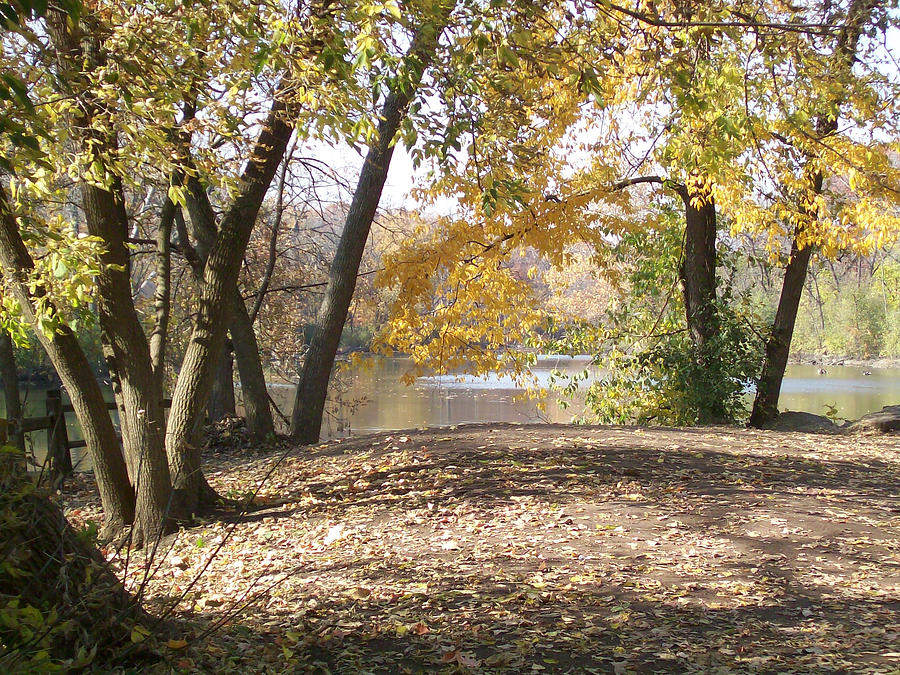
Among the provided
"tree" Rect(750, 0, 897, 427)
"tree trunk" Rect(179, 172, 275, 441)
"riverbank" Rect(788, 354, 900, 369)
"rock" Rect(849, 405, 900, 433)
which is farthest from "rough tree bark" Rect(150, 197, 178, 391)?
"riverbank" Rect(788, 354, 900, 369)

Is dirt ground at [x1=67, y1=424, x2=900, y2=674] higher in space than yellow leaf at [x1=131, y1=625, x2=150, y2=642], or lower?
lower

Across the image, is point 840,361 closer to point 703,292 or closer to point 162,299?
point 703,292

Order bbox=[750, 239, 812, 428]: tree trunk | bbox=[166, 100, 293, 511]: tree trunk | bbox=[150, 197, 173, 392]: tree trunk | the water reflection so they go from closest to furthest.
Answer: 1. bbox=[166, 100, 293, 511]: tree trunk
2. bbox=[150, 197, 173, 392]: tree trunk
3. bbox=[750, 239, 812, 428]: tree trunk
4. the water reflection

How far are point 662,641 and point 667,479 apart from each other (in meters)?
3.10

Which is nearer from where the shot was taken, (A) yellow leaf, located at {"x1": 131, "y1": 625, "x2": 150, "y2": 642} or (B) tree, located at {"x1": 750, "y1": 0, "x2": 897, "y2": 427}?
(A) yellow leaf, located at {"x1": 131, "y1": 625, "x2": 150, "y2": 642}

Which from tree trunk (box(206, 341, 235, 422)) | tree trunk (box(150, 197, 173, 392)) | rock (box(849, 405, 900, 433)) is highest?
tree trunk (box(150, 197, 173, 392))

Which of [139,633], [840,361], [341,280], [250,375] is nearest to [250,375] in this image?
[250,375]

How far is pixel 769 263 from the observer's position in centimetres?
1197

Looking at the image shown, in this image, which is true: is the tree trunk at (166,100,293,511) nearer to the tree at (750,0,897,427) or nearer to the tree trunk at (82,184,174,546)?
the tree trunk at (82,184,174,546)

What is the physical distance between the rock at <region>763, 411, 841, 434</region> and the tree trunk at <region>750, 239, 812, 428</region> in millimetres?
159

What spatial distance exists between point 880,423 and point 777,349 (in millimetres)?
1878

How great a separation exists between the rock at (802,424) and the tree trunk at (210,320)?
823 centimetres

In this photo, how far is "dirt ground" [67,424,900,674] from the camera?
3367 mm

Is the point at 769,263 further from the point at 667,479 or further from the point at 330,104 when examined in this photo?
the point at 330,104
